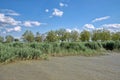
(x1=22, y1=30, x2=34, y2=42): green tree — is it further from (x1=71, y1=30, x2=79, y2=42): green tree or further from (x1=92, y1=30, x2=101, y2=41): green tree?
(x1=92, y1=30, x2=101, y2=41): green tree

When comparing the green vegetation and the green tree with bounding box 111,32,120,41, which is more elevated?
the green tree with bounding box 111,32,120,41

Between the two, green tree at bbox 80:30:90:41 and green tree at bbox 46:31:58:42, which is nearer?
green tree at bbox 46:31:58:42

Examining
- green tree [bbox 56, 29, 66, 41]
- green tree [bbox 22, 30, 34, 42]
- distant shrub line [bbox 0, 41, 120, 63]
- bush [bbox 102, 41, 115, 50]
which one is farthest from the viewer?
green tree [bbox 56, 29, 66, 41]

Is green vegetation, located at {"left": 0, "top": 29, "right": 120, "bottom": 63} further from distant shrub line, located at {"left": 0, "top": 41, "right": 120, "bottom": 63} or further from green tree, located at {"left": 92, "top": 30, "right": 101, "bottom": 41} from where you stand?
green tree, located at {"left": 92, "top": 30, "right": 101, "bottom": 41}

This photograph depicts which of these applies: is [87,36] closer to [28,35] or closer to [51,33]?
[51,33]

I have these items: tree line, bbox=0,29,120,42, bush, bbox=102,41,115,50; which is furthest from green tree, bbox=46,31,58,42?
bush, bbox=102,41,115,50

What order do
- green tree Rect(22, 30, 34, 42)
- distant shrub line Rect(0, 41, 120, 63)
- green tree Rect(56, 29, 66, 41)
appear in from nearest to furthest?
distant shrub line Rect(0, 41, 120, 63) → green tree Rect(22, 30, 34, 42) → green tree Rect(56, 29, 66, 41)

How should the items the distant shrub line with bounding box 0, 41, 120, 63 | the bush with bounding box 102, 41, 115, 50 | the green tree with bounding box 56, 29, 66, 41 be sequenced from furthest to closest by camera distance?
the green tree with bounding box 56, 29, 66, 41 < the bush with bounding box 102, 41, 115, 50 < the distant shrub line with bounding box 0, 41, 120, 63

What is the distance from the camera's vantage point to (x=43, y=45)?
18.2 m

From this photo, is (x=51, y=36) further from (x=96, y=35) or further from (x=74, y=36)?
(x=96, y=35)

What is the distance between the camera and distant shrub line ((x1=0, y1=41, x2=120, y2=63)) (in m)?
11.2

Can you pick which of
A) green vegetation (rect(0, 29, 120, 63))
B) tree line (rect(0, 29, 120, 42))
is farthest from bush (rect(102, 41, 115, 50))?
tree line (rect(0, 29, 120, 42))

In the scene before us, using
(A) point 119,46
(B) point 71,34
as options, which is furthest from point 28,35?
(A) point 119,46

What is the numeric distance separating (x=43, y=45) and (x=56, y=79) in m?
11.4
